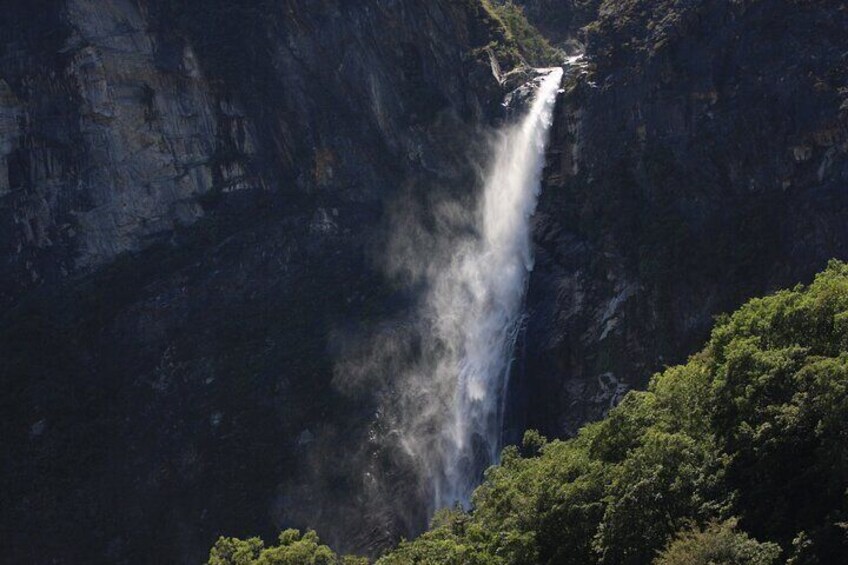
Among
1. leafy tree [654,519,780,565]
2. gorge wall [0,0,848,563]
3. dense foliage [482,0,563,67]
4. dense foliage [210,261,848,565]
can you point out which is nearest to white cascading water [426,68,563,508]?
gorge wall [0,0,848,563]

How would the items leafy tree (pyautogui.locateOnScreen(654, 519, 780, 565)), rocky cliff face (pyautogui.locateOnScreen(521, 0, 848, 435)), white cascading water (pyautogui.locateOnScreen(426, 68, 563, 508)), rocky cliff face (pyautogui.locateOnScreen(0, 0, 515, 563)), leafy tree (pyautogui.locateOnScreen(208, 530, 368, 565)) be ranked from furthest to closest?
1. rocky cliff face (pyautogui.locateOnScreen(0, 0, 515, 563))
2. white cascading water (pyautogui.locateOnScreen(426, 68, 563, 508))
3. rocky cliff face (pyautogui.locateOnScreen(521, 0, 848, 435))
4. leafy tree (pyautogui.locateOnScreen(208, 530, 368, 565))
5. leafy tree (pyautogui.locateOnScreen(654, 519, 780, 565))

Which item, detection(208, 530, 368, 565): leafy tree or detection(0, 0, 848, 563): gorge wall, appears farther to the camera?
detection(0, 0, 848, 563): gorge wall

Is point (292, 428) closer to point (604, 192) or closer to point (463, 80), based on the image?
point (604, 192)

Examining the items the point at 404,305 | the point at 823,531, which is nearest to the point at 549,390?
the point at 404,305

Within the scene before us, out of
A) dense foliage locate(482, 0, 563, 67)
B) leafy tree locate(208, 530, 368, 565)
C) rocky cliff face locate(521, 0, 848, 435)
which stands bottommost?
leafy tree locate(208, 530, 368, 565)

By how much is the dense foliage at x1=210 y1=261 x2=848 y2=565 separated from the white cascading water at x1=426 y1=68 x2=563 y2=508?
1550 cm

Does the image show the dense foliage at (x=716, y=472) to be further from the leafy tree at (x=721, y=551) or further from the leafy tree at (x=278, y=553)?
the leafy tree at (x=278, y=553)

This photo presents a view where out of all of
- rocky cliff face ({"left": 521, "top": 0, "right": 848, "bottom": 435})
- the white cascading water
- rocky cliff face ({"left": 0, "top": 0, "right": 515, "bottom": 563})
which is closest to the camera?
rocky cliff face ({"left": 521, "top": 0, "right": 848, "bottom": 435})

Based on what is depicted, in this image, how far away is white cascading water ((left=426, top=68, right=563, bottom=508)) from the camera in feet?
159

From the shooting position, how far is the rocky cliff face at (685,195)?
146 ft

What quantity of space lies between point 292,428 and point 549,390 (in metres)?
11.6

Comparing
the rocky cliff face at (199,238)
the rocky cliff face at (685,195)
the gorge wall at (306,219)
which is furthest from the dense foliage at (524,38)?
the rocky cliff face at (685,195)

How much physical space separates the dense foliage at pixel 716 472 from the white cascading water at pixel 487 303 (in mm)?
15504

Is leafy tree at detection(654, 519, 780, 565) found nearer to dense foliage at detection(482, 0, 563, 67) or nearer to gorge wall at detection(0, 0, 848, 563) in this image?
gorge wall at detection(0, 0, 848, 563)
